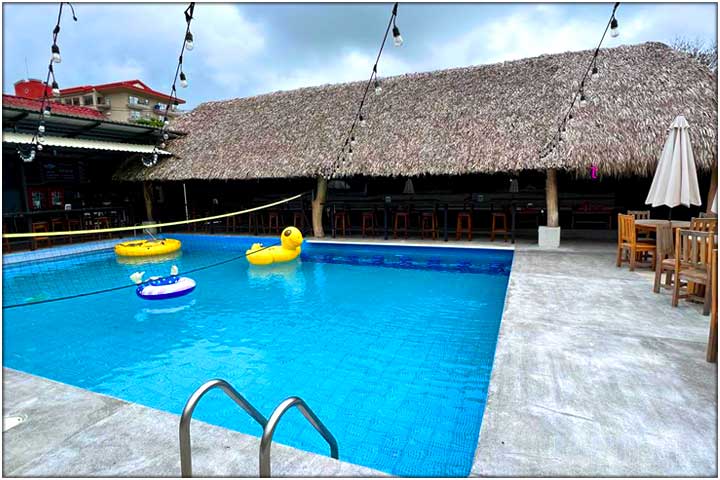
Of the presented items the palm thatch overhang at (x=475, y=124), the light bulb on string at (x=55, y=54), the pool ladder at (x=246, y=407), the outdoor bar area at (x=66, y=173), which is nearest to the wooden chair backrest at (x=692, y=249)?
the pool ladder at (x=246, y=407)

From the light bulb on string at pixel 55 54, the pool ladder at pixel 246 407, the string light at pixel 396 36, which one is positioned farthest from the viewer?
the light bulb on string at pixel 55 54

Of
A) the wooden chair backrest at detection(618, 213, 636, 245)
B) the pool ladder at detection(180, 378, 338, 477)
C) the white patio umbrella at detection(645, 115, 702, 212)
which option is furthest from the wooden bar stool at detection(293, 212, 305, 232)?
the pool ladder at detection(180, 378, 338, 477)

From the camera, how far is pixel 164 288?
20.4ft

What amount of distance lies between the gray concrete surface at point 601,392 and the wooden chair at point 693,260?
7.2 inches

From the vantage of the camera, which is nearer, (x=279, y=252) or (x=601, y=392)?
(x=601, y=392)

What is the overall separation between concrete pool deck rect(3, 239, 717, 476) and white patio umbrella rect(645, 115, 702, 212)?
2099 mm

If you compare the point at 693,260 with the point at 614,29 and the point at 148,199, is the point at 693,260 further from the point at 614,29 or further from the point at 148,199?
the point at 148,199

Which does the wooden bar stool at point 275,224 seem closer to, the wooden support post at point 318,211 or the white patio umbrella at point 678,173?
the wooden support post at point 318,211

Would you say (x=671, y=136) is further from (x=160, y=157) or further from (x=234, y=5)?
(x=160, y=157)

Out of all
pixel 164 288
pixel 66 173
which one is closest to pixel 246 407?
pixel 164 288

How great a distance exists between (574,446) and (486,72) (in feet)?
36.9

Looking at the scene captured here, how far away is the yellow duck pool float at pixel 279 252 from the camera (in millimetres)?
8672

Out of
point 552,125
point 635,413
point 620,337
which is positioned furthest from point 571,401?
point 552,125

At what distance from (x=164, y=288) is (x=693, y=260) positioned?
271 inches
